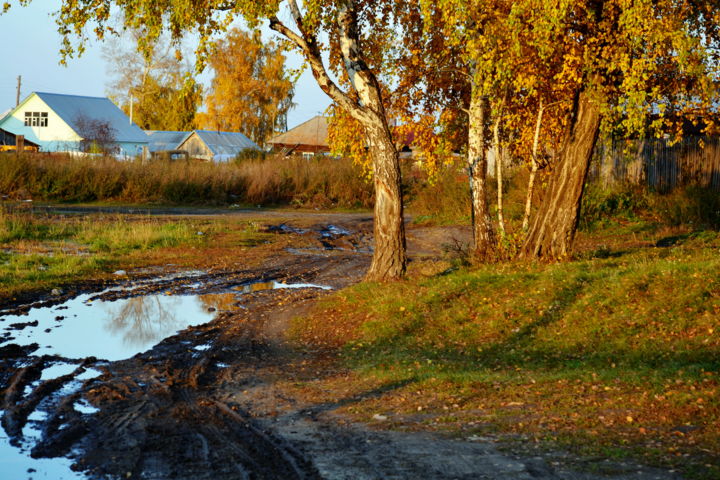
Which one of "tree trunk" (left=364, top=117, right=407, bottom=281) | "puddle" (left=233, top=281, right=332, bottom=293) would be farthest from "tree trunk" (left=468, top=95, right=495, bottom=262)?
"puddle" (left=233, top=281, right=332, bottom=293)

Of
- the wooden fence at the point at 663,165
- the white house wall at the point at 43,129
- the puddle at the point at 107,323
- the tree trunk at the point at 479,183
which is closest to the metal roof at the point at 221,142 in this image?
the white house wall at the point at 43,129

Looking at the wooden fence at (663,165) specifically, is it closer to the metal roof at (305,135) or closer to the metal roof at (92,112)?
the metal roof at (305,135)

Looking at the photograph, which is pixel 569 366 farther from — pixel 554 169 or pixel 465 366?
pixel 554 169

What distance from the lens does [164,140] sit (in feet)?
242

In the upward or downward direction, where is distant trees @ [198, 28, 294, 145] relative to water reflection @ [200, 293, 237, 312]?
upward

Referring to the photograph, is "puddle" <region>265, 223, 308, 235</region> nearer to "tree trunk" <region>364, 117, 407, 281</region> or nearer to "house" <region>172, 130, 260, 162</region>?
"tree trunk" <region>364, 117, 407, 281</region>

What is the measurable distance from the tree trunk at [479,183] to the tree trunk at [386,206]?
1.76 meters

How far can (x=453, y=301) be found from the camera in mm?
11562

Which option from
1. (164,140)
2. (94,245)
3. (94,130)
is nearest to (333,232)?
(94,245)

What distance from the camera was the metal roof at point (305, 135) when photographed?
68.6m

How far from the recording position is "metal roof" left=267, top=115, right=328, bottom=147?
68.6 meters

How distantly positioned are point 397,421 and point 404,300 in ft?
16.1

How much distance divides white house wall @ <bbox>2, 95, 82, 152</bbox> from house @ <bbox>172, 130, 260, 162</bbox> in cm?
973

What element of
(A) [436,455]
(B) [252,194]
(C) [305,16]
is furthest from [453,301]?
(B) [252,194]
